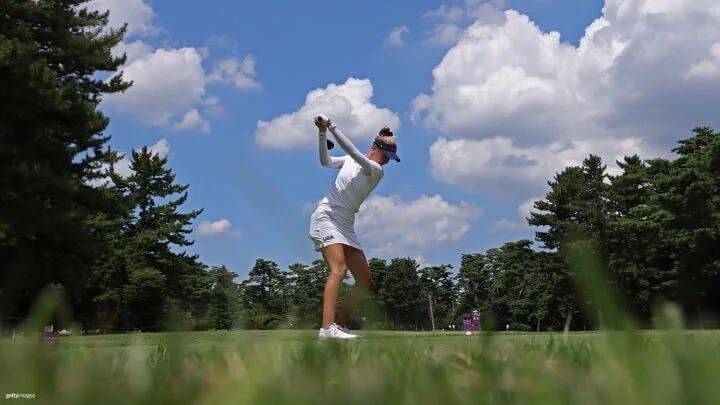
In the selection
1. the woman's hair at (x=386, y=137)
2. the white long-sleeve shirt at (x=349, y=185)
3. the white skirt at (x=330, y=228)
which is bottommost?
the white skirt at (x=330, y=228)

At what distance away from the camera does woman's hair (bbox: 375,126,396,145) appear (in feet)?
22.6

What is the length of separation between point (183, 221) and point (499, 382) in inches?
2286

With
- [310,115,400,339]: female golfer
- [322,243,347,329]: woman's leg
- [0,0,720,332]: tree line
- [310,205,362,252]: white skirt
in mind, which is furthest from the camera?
[310,205,362,252]: white skirt

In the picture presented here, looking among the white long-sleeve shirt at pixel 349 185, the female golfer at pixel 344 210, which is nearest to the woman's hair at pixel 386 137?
the female golfer at pixel 344 210

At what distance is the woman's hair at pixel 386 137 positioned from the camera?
22.6 feet

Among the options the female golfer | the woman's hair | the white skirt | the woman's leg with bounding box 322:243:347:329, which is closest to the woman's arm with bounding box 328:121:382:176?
the female golfer

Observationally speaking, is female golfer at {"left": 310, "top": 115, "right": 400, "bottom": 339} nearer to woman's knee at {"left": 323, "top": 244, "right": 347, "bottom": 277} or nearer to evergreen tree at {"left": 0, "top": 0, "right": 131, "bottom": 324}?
woman's knee at {"left": 323, "top": 244, "right": 347, "bottom": 277}

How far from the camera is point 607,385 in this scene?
98 centimetres

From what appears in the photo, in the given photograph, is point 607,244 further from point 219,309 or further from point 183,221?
point 219,309

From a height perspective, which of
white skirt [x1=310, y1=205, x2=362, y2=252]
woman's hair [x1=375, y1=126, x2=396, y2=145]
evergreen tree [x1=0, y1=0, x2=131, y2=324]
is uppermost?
evergreen tree [x1=0, y1=0, x2=131, y2=324]

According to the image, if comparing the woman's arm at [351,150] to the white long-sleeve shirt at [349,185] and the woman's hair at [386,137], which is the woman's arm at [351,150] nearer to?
the white long-sleeve shirt at [349,185]

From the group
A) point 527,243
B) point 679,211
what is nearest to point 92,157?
point 679,211

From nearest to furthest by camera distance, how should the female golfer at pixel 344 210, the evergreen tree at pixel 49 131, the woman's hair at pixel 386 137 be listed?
1. the female golfer at pixel 344 210
2. the woman's hair at pixel 386 137
3. the evergreen tree at pixel 49 131

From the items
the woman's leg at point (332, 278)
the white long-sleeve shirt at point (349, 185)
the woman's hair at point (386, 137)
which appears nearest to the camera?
the woman's leg at point (332, 278)
